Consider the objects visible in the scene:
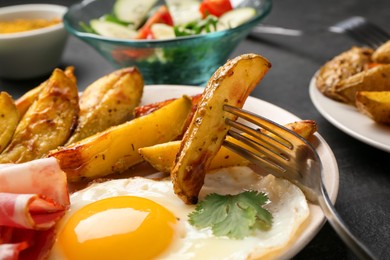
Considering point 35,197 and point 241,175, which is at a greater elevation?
point 35,197

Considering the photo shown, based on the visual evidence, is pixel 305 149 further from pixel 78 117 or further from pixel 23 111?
pixel 23 111

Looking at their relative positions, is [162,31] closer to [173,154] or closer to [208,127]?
[173,154]

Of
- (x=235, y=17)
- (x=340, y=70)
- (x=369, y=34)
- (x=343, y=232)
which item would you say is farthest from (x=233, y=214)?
(x=369, y=34)

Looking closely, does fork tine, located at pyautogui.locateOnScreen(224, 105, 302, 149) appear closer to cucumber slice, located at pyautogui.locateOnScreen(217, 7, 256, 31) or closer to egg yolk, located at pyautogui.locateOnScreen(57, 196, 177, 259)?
egg yolk, located at pyautogui.locateOnScreen(57, 196, 177, 259)

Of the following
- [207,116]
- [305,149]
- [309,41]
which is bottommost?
[309,41]

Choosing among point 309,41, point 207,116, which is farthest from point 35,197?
point 309,41

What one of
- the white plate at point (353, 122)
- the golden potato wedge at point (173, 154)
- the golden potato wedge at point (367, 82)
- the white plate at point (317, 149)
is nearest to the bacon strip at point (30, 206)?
the golden potato wedge at point (173, 154)
